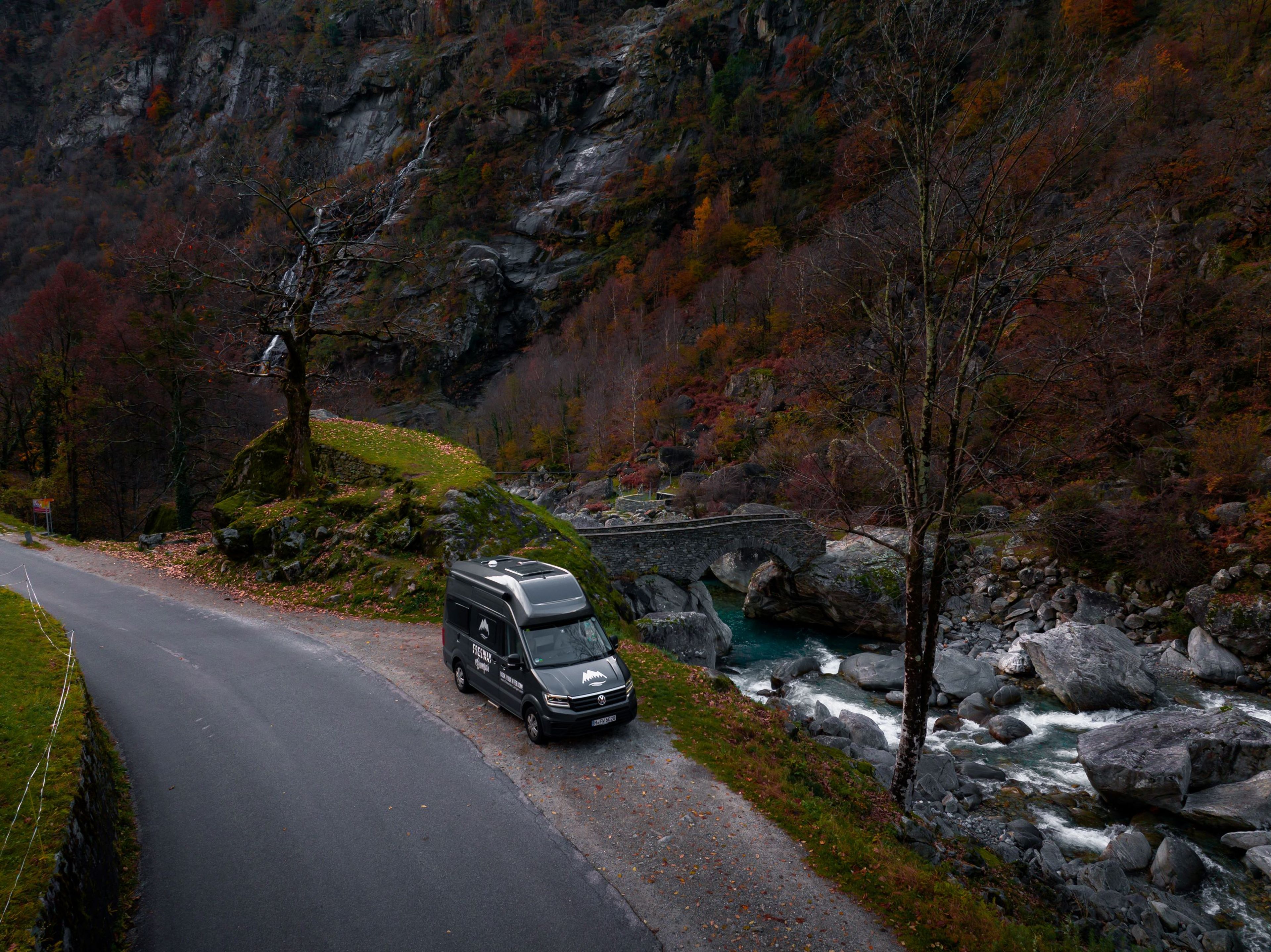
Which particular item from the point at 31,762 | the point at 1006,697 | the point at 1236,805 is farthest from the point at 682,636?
the point at 31,762

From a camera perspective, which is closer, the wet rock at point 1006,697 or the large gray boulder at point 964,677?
the wet rock at point 1006,697

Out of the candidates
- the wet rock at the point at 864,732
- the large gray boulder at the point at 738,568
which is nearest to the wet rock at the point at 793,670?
the wet rock at the point at 864,732

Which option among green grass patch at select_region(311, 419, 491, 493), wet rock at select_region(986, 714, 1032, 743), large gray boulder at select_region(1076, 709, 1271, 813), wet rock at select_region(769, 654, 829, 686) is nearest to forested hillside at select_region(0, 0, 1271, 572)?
green grass patch at select_region(311, 419, 491, 493)

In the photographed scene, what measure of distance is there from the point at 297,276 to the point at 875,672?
2356 cm

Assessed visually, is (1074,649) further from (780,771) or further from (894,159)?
(894,159)

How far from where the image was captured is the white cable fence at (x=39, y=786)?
5.12 meters

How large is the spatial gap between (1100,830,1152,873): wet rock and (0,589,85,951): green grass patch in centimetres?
1546

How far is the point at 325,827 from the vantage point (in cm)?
773

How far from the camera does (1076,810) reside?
13820 mm

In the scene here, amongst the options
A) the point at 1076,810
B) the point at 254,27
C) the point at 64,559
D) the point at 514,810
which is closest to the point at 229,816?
the point at 514,810

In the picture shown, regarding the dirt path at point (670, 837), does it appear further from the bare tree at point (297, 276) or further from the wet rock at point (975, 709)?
the wet rock at point (975, 709)

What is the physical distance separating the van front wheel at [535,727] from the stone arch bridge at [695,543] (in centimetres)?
1708

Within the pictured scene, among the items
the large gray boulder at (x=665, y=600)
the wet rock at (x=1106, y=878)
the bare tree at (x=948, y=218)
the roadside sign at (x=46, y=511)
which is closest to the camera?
the bare tree at (x=948, y=218)

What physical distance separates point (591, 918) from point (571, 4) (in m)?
168
